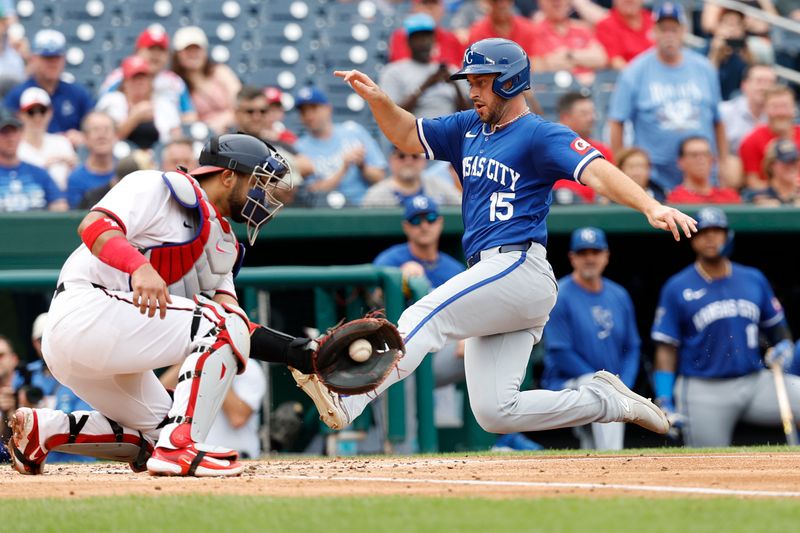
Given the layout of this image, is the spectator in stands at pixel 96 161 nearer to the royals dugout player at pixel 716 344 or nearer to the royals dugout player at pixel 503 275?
the royals dugout player at pixel 503 275

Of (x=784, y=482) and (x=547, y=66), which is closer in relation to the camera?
(x=784, y=482)

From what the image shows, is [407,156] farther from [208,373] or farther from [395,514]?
[395,514]

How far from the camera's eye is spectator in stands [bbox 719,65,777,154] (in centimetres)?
1100

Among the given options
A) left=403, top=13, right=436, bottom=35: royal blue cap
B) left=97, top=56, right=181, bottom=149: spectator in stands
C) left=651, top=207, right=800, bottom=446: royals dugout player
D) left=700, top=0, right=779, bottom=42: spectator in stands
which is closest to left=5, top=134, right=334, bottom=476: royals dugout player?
left=651, top=207, right=800, bottom=446: royals dugout player

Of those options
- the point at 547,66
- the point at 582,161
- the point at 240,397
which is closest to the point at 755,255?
the point at 547,66

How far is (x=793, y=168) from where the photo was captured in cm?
974

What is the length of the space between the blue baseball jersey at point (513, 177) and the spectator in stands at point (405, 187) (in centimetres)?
359

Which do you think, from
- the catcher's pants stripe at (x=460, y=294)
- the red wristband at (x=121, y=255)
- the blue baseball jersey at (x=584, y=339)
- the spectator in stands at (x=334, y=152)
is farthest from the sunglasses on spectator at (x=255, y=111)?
the red wristband at (x=121, y=255)

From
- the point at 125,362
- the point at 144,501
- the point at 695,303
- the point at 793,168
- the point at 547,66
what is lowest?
the point at 144,501

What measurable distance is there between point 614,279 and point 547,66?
2.17 m

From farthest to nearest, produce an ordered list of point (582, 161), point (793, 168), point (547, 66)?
point (547, 66), point (793, 168), point (582, 161)

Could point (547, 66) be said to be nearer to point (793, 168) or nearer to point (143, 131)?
point (793, 168)

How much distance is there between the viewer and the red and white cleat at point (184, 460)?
16.1 ft

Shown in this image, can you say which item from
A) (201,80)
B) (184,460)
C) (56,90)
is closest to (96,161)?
(56,90)
